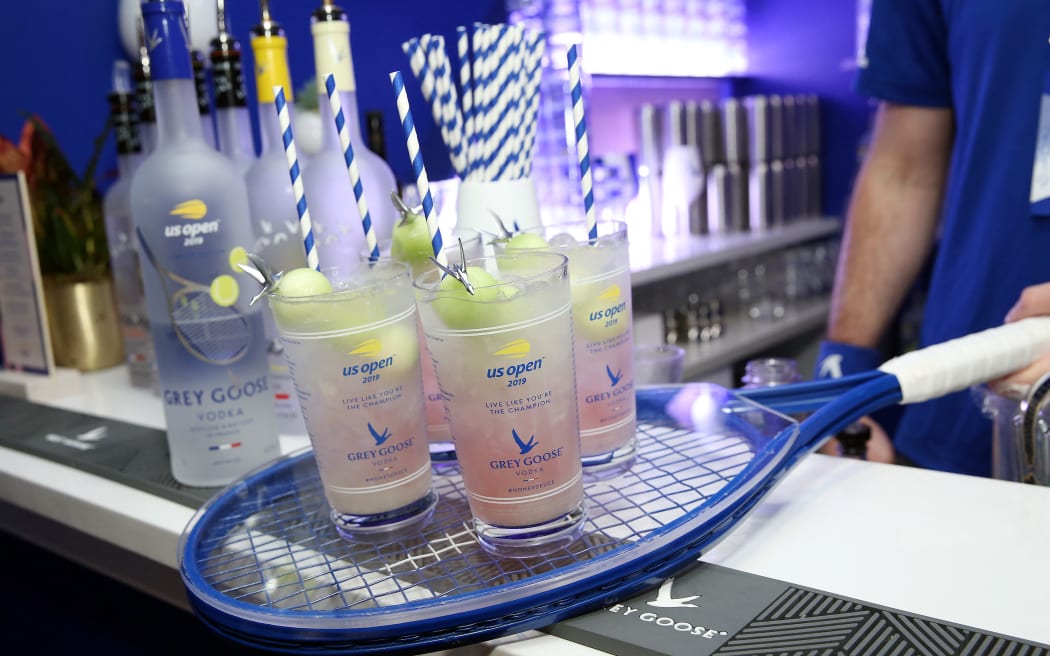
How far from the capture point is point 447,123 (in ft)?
2.64

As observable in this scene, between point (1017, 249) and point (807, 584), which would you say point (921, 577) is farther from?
point (1017, 249)

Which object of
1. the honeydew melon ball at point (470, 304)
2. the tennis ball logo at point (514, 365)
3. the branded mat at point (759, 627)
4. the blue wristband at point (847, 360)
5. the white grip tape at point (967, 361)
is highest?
the honeydew melon ball at point (470, 304)

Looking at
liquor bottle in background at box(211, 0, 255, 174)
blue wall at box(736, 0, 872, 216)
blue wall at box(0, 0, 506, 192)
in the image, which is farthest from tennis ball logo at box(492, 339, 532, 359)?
blue wall at box(736, 0, 872, 216)

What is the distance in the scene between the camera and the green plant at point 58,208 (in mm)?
1430

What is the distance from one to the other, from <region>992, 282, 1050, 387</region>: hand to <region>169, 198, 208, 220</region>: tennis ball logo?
31.1 inches

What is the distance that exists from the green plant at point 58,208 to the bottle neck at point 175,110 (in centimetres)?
72

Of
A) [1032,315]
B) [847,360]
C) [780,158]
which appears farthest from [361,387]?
[780,158]

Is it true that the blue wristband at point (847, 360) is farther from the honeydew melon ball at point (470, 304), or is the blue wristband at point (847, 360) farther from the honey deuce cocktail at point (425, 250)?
the honeydew melon ball at point (470, 304)

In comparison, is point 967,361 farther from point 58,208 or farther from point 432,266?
point 58,208

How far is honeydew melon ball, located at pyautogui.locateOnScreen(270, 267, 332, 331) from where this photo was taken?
614mm

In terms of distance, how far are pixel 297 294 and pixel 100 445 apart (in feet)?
1.88

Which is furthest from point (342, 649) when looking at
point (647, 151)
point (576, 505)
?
point (647, 151)

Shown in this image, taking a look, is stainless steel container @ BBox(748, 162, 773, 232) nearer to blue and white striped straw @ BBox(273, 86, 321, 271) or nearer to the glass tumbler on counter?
the glass tumbler on counter

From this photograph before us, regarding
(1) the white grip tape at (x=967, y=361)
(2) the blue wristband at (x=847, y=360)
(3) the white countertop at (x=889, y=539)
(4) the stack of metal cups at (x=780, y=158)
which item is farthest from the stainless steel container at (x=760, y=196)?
(3) the white countertop at (x=889, y=539)
